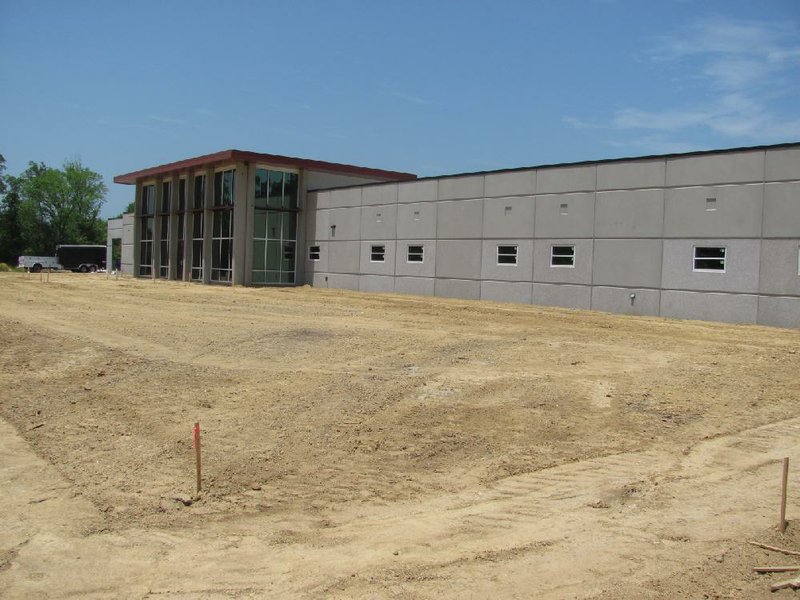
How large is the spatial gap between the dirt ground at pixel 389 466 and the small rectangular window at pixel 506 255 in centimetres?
1194

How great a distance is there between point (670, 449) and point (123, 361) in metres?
9.65

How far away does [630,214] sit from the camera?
963 inches

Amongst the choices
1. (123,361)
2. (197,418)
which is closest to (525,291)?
(123,361)

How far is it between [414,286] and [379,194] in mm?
5163

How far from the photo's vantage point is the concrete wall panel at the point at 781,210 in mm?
20547

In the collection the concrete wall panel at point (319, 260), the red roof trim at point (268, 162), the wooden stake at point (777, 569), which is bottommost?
the wooden stake at point (777, 569)

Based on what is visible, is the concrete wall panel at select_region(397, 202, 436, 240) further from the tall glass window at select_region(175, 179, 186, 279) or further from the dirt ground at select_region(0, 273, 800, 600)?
the tall glass window at select_region(175, 179, 186, 279)

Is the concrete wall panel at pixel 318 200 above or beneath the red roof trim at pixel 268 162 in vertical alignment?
beneath

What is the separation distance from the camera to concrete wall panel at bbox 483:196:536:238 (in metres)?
27.6

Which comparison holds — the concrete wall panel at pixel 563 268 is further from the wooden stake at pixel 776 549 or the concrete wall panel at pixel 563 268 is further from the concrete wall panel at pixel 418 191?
the wooden stake at pixel 776 549

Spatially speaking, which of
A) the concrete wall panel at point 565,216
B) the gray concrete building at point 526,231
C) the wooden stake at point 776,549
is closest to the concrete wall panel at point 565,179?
the gray concrete building at point 526,231

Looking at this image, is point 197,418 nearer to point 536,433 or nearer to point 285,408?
point 285,408

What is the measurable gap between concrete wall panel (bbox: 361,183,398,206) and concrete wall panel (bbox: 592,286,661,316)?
11.8m

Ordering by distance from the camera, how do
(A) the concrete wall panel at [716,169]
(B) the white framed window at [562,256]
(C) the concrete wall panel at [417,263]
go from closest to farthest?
(A) the concrete wall panel at [716,169] → (B) the white framed window at [562,256] → (C) the concrete wall panel at [417,263]
